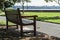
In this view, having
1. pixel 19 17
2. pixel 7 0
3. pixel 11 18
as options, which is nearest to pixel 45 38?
pixel 19 17

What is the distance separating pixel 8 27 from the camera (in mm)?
12789

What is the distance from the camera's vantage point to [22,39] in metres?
8.52

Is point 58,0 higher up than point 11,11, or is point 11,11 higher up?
point 11,11

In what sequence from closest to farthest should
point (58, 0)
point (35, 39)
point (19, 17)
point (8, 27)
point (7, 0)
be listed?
point (35, 39), point (19, 17), point (8, 27), point (7, 0), point (58, 0)

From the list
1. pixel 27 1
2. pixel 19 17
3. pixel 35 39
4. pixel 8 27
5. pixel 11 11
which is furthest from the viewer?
pixel 27 1

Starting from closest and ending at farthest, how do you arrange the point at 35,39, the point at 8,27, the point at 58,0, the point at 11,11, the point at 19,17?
1. the point at 35,39
2. the point at 19,17
3. the point at 11,11
4. the point at 8,27
5. the point at 58,0

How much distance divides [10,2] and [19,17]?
867 cm

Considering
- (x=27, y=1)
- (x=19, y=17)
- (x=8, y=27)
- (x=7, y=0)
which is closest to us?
(x=19, y=17)

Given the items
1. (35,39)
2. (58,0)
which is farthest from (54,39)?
(58,0)

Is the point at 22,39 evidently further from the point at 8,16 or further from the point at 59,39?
the point at 8,16

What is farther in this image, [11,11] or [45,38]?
[11,11]

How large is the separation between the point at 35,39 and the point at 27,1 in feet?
167

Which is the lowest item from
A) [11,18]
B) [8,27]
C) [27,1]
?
[27,1]

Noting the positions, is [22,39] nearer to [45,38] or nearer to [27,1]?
[45,38]
